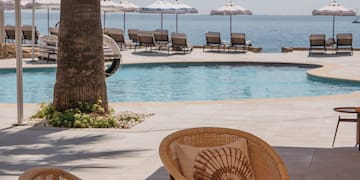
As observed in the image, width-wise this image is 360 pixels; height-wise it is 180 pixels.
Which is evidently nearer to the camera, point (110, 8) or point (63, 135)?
point (63, 135)

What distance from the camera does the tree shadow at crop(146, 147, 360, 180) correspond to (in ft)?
23.8

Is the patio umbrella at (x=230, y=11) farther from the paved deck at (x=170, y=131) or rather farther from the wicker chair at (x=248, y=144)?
the wicker chair at (x=248, y=144)

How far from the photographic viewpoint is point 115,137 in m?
9.55

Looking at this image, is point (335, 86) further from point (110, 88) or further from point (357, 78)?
point (110, 88)

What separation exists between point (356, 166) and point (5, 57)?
17.4 meters

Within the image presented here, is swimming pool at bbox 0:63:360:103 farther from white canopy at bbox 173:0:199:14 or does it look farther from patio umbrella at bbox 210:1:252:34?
patio umbrella at bbox 210:1:252:34

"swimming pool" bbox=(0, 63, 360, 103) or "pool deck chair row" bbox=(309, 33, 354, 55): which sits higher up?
"pool deck chair row" bbox=(309, 33, 354, 55)

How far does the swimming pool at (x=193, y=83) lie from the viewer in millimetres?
17016

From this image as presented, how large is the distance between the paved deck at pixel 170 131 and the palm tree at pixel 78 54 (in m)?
0.87

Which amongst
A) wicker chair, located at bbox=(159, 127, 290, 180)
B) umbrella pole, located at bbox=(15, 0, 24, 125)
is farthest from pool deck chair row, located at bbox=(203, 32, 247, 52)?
wicker chair, located at bbox=(159, 127, 290, 180)

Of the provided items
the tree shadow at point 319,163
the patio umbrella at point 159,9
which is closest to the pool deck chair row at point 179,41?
the patio umbrella at point 159,9

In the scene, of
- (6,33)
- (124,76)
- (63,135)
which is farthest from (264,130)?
(6,33)

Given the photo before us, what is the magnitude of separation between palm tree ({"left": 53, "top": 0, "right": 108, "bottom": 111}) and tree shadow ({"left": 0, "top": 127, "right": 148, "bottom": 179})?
864 mm

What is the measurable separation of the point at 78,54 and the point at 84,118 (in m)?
0.96
